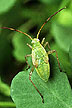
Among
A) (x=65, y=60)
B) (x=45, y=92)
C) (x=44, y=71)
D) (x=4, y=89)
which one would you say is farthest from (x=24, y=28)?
(x=45, y=92)

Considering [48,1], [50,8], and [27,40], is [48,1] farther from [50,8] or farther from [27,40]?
[27,40]

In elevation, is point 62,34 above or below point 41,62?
above

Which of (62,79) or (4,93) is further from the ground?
(62,79)

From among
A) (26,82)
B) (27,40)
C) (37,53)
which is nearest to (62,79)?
(26,82)

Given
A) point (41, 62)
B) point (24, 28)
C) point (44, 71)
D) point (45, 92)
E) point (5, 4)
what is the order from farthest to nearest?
point (24, 28), point (5, 4), point (41, 62), point (44, 71), point (45, 92)

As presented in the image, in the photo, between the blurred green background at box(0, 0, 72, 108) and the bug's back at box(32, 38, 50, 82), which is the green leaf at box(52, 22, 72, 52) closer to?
the blurred green background at box(0, 0, 72, 108)

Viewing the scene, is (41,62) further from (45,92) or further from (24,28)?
(24,28)

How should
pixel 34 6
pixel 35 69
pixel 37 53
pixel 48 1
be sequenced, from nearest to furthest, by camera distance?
1. pixel 35 69
2. pixel 37 53
3. pixel 48 1
4. pixel 34 6

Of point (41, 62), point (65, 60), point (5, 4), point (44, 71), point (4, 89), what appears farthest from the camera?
point (5, 4)

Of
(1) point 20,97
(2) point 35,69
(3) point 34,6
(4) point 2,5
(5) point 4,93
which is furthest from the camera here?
(3) point 34,6
